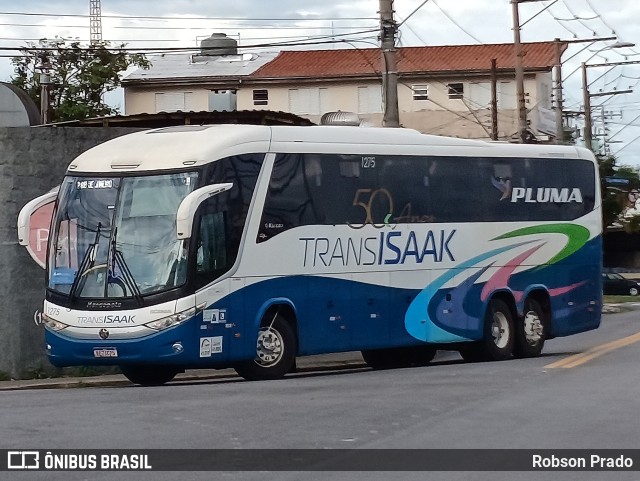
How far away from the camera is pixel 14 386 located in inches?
798

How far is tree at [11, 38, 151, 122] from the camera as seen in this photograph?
6881cm

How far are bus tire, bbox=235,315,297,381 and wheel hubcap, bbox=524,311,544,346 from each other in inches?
241

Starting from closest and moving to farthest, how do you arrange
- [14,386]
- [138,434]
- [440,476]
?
[440,476] < [138,434] < [14,386]

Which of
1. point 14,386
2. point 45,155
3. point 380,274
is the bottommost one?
point 14,386

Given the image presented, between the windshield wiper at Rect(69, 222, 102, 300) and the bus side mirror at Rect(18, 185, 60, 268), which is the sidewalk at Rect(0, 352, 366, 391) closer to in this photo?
the bus side mirror at Rect(18, 185, 60, 268)

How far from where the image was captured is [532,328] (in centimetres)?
2400

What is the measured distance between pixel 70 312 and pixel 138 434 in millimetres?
6440

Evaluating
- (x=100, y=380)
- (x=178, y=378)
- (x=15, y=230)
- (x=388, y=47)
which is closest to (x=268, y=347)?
(x=178, y=378)

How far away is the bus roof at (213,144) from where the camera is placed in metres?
18.2

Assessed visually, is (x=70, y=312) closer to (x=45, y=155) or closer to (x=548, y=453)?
(x=45, y=155)

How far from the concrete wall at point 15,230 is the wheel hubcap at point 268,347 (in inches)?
184

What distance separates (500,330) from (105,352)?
27.1 ft

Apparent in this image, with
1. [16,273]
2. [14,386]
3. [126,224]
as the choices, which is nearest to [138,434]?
[126,224]

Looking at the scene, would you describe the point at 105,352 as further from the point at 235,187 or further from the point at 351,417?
the point at 351,417
